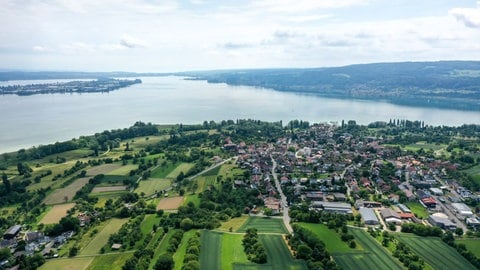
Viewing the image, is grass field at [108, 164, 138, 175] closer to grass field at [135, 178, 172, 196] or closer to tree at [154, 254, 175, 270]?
grass field at [135, 178, 172, 196]

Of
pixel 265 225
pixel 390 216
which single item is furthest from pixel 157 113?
pixel 390 216

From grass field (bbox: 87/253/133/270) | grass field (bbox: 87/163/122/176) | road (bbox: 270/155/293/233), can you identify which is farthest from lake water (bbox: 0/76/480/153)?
grass field (bbox: 87/253/133/270)

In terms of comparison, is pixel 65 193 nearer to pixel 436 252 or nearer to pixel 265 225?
pixel 265 225

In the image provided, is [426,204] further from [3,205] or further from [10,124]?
[10,124]

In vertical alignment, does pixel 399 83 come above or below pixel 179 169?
above

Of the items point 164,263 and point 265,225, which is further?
point 265,225
